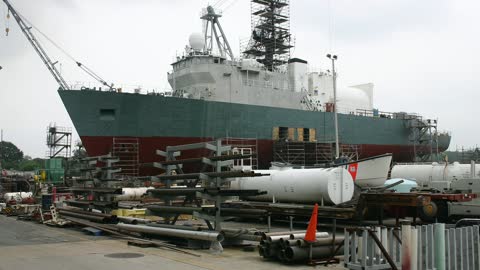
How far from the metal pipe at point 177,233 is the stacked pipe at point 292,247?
136cm

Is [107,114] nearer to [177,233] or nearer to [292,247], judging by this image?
[177,233]

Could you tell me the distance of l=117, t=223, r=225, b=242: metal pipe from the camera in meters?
11.3

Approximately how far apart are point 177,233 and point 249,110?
26239 millimetres

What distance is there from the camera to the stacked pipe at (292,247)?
31.8 feet

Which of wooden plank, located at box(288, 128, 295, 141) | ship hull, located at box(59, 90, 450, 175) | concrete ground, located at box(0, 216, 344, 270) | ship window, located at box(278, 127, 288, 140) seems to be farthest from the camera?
wooden plank, located at box(288, 128, 295, 141)

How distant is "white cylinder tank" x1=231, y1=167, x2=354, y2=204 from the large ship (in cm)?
1669

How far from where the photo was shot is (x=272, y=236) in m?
10.3

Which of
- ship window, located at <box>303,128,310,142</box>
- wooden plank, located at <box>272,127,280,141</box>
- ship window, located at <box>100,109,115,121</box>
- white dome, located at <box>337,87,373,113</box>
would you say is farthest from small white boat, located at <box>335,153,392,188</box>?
white dome, located at <box>337,87,373,113</box>

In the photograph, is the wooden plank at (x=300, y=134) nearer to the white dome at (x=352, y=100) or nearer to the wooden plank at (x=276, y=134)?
the wooden plank at (x=276, y=134)

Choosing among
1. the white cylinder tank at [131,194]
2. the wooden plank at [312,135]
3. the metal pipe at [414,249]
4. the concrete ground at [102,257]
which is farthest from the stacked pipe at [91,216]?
the wooden plank at [312,135]

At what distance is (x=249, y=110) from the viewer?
124 ft

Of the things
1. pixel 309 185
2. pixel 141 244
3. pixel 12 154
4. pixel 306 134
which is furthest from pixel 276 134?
pixel 12 154

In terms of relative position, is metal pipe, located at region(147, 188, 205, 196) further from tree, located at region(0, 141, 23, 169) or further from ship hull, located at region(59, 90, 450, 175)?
tree, located at region(0, 141, 23, 169)

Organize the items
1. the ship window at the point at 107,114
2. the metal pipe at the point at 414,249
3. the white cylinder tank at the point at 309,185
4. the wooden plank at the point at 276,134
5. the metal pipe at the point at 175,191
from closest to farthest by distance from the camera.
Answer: the metal pipe at the point at 414,249 → the metal pipe at the point at 175,191 → the white cylinder tank at the point at 309,185 → the ship window at the point at 107,114 → the wooden plank at the point at 276,134
